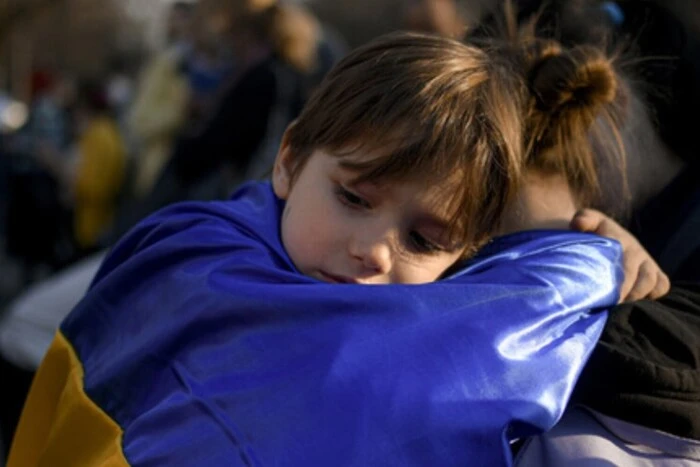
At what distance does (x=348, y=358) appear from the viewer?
1.47 m

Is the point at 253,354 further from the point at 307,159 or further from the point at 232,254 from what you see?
the point at 307,159

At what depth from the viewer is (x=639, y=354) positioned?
5.17ft

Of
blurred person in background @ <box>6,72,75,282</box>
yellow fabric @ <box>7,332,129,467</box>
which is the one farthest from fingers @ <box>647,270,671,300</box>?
blurred person in background @ <box>6,72,75,282</box>

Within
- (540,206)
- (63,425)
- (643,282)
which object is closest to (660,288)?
(643,282)

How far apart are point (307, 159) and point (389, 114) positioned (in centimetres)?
20

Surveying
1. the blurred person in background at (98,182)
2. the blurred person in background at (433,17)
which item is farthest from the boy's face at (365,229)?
the blurred person in background at (98,182)

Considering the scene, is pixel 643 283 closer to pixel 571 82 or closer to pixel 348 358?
pixel 571 82

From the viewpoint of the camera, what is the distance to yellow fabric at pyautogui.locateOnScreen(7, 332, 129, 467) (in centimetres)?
166

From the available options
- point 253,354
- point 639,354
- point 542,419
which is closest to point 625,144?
point 639,354

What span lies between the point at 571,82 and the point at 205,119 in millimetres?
2623

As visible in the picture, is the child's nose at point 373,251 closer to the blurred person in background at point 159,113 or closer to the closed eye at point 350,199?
the closed eye at point 350,199

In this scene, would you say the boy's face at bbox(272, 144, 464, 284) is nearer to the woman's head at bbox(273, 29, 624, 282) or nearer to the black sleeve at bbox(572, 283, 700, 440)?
the woman's head at bbox(273, 29, 624, 282)

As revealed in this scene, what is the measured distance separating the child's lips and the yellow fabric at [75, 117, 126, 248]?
4.84 meters

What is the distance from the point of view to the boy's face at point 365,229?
1.66 meters
